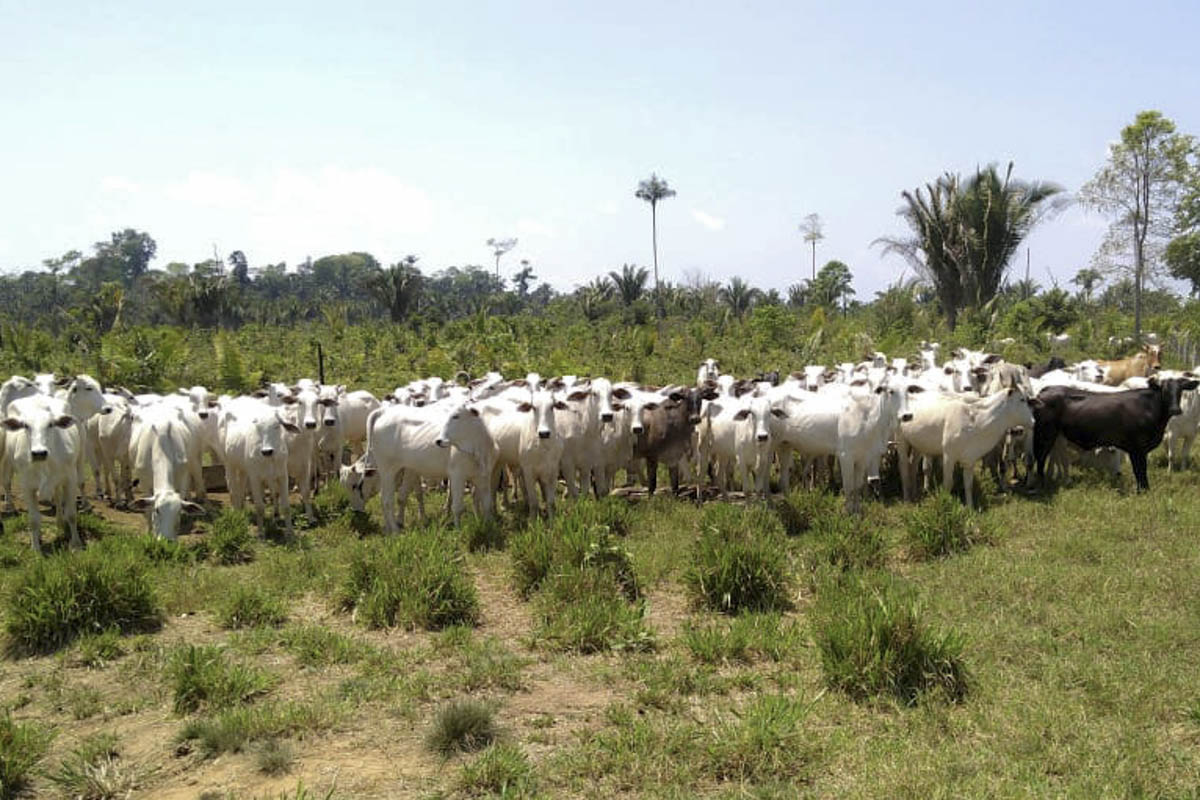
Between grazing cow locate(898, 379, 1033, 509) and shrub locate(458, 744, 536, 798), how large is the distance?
8809mm

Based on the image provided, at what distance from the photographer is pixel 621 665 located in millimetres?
7363

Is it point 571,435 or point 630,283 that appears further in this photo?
point 630,283

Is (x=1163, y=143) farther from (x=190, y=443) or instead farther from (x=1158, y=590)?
(x=190, y=443)

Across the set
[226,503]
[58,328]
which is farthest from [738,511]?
[58,328]

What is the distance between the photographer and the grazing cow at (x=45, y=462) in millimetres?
11227

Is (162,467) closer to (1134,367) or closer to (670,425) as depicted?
(670,425)

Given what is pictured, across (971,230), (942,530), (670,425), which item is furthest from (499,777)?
(971,230)

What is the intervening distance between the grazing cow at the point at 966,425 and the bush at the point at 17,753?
10.8 m

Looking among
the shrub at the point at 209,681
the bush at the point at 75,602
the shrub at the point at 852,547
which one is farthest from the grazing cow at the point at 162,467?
the shrub at the point at 852,547

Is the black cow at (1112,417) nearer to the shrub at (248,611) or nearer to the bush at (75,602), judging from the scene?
the shrub at (248,611)

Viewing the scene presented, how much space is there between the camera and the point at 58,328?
54250 millimetres

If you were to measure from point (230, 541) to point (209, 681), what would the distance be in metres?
4.64

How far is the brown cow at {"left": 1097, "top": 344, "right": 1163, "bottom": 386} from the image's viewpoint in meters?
19.3

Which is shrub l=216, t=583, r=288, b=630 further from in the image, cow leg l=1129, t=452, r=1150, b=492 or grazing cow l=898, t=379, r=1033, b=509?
cow leg l=1129, t=452, r=1150, b=492
